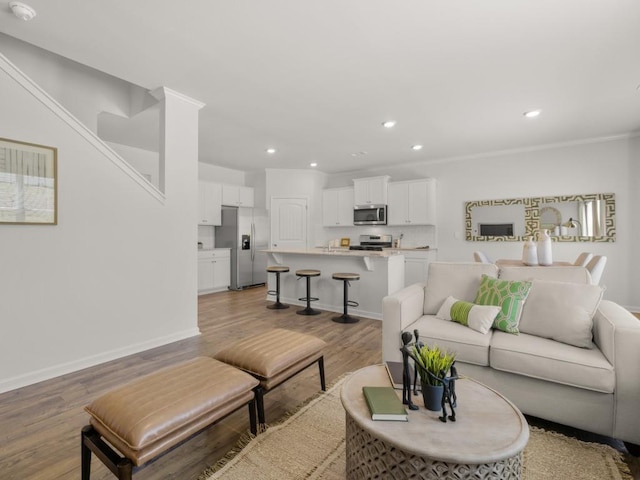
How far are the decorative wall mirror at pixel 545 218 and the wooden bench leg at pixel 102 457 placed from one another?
600cm

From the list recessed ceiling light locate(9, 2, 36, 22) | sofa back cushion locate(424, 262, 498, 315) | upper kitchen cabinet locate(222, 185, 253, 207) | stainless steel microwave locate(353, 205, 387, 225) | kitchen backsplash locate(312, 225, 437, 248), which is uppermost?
recessed ceiling light locate(9, 2, 36, 22)

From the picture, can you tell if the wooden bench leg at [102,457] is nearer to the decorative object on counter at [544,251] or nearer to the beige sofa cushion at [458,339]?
the beige sofa cushion at [458,339]

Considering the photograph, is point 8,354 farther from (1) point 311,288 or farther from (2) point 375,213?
(2) point 375,213

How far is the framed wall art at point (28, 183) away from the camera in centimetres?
232

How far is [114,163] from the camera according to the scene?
115 inches

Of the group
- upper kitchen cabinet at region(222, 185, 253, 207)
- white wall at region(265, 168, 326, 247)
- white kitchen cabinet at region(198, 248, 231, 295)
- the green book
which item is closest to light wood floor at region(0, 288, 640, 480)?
the green book

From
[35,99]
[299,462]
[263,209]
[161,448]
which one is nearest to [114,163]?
[35,99]

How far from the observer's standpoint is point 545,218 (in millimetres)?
5262

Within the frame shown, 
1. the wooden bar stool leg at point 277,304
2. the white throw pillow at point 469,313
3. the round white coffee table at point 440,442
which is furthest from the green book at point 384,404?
the wooden bar stool leg at point 277,304

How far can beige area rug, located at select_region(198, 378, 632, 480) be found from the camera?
149cm

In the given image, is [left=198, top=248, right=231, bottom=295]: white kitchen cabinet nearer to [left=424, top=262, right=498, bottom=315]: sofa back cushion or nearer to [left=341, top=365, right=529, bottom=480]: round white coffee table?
[left=424, top=262, right=498, bottom=315]: sofa back cushion

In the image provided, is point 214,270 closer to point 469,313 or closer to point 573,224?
point 469,313

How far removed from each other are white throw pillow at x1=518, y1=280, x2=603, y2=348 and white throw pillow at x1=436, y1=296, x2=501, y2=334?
0.24 metres

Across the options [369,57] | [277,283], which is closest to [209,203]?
[277,283]
